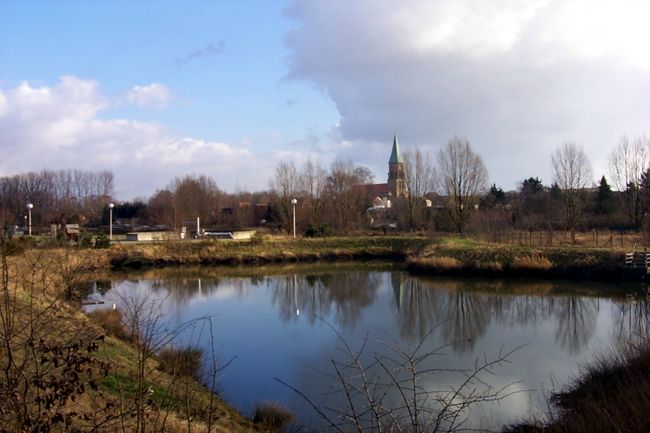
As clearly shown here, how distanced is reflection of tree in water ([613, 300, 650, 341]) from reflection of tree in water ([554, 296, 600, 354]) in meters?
0.57

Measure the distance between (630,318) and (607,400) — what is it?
955cm

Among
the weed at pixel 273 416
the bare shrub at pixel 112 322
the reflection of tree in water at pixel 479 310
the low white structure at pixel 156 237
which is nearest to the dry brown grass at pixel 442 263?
the reflection of tree in water at pixel 479 310

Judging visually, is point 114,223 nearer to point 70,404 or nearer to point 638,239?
point 638,239

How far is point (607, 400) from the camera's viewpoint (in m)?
5.99

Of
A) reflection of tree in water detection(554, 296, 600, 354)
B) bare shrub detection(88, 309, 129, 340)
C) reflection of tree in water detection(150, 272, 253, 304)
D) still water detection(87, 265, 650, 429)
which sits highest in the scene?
bare shrub detection(88, 309, 129, 340)

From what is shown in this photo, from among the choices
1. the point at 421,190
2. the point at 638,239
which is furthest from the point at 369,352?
the point at 421,190

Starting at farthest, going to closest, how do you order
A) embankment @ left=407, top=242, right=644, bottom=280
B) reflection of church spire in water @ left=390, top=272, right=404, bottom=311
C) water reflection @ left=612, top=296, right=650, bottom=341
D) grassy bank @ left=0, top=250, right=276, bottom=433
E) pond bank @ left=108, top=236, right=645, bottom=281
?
pond bank @ left=108, top=236, right=645, bottom=281
embankment @ left=407, top=242, right=644, bottom=280
reflection of church spire in water @ left=390, top=272, right=404, bottom=311
water reflection @ left=612, top=296, right=650, bottom=341
grassy bank @ left=0, top=250, right=276, bottom=433

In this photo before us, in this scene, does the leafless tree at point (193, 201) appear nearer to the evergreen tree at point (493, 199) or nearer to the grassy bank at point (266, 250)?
the grassy bank at point (266, 250)

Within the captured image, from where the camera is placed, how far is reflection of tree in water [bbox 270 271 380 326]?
633 inches

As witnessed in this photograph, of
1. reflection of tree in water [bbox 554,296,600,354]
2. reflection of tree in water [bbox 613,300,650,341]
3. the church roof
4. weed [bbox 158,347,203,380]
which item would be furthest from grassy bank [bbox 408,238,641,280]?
the church roof

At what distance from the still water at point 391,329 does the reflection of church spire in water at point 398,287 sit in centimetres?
7

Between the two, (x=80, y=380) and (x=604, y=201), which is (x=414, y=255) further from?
(x=80, y=380)

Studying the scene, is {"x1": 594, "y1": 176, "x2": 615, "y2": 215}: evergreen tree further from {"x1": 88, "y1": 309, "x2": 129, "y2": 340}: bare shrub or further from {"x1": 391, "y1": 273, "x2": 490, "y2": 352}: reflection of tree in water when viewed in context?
{"x1": 88, "y1": 309, "x2": 129, "y2": 340}: bare shrub

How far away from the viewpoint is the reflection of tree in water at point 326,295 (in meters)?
16.1
